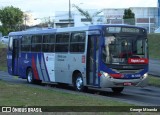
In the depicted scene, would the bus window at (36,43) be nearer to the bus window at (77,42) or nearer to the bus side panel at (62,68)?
the bus side panel at (62,68)

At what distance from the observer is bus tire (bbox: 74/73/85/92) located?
1929 cm

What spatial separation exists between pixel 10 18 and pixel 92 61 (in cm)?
8003

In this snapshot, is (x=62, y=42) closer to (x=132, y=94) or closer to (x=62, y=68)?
(x=62, y=68)

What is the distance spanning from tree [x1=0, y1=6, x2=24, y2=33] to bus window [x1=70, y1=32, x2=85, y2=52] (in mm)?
77422

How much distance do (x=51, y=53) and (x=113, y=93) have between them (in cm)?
406

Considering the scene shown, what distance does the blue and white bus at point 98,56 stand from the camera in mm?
17953

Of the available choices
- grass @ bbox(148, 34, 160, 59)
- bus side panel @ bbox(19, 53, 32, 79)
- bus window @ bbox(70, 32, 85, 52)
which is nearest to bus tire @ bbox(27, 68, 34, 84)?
bus side panel @ bbox(19, 53, 32, 79)

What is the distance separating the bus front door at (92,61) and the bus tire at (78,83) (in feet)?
1.95

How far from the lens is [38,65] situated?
23.5 meters

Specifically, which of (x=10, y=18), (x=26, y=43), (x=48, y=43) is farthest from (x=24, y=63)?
(x=10, y=18)

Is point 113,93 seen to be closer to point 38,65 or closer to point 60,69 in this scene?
point 60,69

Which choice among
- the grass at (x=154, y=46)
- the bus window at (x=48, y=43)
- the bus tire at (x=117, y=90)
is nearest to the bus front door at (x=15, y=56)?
the bus window at (x=48, y=43)

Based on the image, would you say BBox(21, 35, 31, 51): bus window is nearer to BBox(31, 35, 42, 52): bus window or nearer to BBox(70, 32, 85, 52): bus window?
BBox(31, 35, 42, 52): bus window

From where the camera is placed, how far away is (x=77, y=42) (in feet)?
64.4
